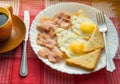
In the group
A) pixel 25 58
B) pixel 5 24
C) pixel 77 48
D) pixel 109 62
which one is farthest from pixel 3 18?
pixel 109 62

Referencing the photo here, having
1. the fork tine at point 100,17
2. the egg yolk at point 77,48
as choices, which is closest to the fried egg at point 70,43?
the egg yolk at point 77,48

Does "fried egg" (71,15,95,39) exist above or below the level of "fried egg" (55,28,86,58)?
above

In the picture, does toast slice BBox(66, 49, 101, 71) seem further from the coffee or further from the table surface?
the coffee

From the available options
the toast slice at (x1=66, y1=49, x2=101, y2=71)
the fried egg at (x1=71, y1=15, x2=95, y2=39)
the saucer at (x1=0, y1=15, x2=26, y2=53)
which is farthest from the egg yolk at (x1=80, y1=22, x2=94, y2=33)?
the saucer at (x1=0, y1=15, x2=26, y2=53)

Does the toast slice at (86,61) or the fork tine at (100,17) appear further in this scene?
the fork tine at (100,17)

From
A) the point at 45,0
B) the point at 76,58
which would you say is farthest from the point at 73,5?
the point at 76,58

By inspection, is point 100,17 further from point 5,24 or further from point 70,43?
point 5,24

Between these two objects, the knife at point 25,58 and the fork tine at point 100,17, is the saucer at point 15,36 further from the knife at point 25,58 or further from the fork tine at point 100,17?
the fork tine at point 100,17
